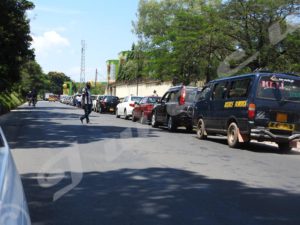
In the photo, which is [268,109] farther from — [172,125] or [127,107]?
[127,107]

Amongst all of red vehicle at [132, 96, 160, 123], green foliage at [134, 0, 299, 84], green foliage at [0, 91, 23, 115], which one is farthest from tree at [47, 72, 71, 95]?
red vehicle at [132, 96, 160, 123]

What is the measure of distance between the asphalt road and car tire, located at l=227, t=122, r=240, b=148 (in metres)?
0.34

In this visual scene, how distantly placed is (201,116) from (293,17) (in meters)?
12.9

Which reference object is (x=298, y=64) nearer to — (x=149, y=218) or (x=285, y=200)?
(x=285, y=200)

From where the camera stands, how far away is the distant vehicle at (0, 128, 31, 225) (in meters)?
2.32

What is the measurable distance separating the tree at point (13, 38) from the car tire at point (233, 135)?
1702cm

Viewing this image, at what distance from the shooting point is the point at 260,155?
477 inches

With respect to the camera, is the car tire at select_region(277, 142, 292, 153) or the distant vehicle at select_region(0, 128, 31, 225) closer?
the distant vehicle at select_region(0, 128, 31, 225)

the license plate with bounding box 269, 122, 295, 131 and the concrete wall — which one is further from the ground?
the concrete wall

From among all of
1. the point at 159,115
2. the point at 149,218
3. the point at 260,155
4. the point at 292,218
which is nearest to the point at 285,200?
the point at 292,218

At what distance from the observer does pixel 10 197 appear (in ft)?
8.27

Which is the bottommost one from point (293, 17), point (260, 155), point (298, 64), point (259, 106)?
point (260, 155)

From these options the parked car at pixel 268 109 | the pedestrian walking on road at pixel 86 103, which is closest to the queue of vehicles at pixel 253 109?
the parked car at pixel 268 109

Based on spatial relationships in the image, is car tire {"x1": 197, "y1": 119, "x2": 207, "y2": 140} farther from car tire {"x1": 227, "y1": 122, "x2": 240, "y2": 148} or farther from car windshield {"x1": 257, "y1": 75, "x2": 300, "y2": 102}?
car windshield {"x1": 257, "y1": 75, "x2": 300, "y2": 102}
